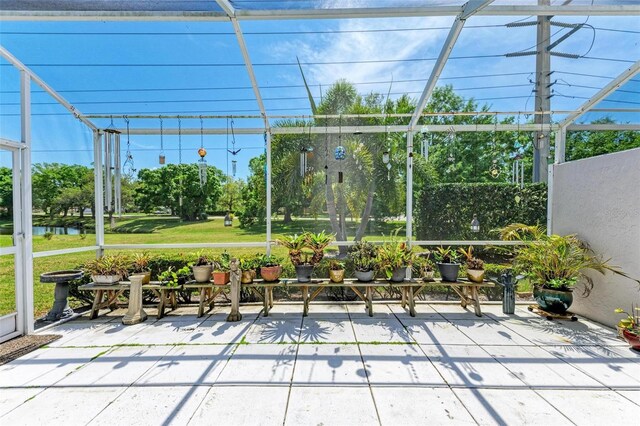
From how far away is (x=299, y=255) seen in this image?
3.96 m

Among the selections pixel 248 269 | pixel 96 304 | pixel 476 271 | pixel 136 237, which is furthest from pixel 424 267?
pixel 136 237

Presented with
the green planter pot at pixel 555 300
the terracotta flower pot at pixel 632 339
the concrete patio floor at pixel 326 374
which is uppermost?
the green planter pot at pixel 555 300

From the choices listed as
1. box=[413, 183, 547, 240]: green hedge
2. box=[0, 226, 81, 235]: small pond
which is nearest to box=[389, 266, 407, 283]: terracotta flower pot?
box=[413, 183, 547, 240]: green hedge

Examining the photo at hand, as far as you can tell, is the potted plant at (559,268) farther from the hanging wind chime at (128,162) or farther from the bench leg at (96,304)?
the hanging wind chime at (128,162)

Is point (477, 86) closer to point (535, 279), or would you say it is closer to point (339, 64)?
point (339, 64)

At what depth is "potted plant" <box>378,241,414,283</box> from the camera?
3850 mm

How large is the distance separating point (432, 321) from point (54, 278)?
4.62m

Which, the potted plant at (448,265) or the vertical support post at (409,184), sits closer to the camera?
the potted plant at (448,265)

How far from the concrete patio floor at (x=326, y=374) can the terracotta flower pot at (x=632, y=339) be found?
0.23 ft

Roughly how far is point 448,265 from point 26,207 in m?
4.99

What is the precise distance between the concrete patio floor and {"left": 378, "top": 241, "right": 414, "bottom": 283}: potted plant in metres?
0.56

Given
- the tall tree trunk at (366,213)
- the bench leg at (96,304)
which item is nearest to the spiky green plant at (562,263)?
the tall tree trunk at (366,213)

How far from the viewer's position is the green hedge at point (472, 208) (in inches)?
264

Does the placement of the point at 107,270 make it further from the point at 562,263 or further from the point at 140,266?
the point at 562,263
